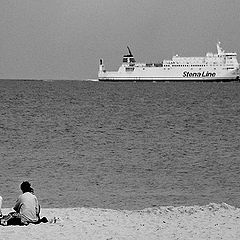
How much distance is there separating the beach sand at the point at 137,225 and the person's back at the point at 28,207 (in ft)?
0.57

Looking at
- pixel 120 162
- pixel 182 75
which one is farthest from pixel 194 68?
pixel 120 162

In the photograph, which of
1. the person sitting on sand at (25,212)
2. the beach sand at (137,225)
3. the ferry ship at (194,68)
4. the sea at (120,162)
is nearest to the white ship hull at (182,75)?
the ferry ship at (194,68)

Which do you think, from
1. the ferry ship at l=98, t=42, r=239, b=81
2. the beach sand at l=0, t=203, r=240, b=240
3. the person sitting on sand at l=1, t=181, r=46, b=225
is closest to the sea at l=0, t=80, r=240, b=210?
the beach sand at l=0, t=203, r=240, b=240

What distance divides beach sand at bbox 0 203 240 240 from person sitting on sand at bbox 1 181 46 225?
5.7 inches

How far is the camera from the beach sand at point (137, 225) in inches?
336

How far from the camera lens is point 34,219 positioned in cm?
891

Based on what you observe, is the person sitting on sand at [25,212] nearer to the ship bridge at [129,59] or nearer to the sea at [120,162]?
the sea at [120,162]

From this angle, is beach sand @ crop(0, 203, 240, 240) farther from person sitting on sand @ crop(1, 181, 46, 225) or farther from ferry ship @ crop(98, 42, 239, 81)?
ferry ship @ crop(98, 42, 239, 81)

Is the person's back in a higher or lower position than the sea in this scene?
lower

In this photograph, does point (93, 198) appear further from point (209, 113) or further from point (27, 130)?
point (209, 113)

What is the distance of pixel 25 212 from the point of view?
8875mm

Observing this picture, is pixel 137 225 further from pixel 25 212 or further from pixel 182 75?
pixel 182 75

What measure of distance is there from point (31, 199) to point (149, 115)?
1390 inches

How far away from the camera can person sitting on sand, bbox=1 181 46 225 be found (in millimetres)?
8820
